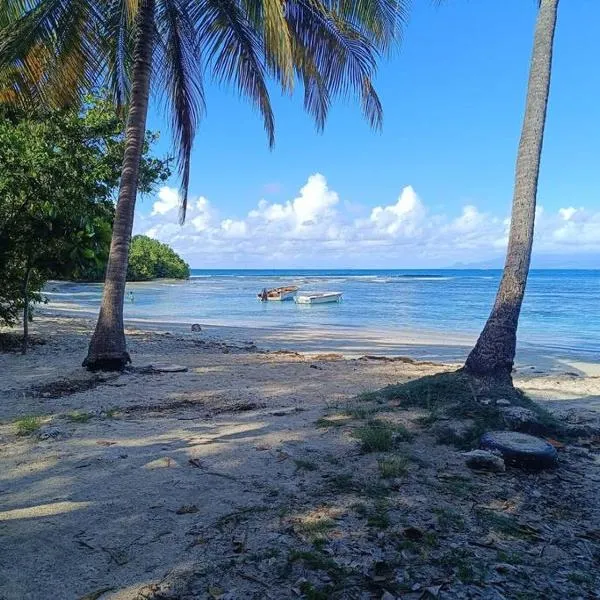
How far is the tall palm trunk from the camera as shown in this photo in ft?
25.0

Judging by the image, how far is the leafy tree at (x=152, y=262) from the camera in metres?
63.9

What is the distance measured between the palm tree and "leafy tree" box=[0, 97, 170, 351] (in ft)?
4.09

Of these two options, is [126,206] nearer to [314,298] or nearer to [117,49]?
[117,49]

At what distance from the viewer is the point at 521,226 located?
229 inches

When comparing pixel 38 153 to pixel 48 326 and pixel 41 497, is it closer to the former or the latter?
pixel 48 326

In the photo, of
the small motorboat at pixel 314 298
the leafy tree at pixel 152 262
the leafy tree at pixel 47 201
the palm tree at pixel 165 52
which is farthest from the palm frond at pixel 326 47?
the leafy tree at pixel 152 262

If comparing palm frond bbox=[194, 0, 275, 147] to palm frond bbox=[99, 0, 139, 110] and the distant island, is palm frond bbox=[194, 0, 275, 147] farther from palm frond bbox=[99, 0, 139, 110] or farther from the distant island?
the distant island

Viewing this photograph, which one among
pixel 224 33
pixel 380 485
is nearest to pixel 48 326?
pixel 224 33

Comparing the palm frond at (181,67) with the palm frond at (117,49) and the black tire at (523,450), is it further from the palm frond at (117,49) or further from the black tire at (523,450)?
the black tire at (523,450)

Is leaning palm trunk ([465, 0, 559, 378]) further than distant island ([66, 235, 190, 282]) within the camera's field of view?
No

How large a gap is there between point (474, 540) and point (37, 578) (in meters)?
2.23

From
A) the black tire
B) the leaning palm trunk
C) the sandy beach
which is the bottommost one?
the sandy beach

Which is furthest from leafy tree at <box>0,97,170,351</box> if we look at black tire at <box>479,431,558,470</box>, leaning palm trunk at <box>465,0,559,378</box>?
black tire at <box>479,431,558,470</box>

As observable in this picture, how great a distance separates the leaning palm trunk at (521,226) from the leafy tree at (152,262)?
58.9 metres
